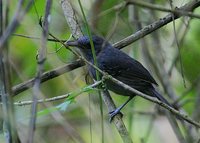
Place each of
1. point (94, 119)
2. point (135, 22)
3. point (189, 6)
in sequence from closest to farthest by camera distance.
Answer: point (94, 119), point (189, 6), point (135, 22)

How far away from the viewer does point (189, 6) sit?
350 centimetres

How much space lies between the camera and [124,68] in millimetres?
4566

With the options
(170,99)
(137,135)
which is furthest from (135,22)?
(137,135)

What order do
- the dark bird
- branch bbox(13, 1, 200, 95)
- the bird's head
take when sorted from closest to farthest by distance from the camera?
branch bbox(13, 1, 200, 95) < the bird's head < the dark bird

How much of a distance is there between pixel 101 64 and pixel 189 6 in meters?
1.26

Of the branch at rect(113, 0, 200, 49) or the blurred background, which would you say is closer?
the branch at rect(113, 0, 200, 49)

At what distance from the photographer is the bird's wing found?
4479 mm

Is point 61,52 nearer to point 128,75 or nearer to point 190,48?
point 128,75

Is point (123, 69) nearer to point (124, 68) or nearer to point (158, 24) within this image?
point (124, 68)

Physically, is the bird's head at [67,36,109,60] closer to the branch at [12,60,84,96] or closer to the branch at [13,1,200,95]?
the branch at [13,1,200,95]

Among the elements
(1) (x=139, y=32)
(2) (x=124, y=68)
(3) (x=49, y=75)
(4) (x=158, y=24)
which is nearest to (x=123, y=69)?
(2) (x=124, y=68)

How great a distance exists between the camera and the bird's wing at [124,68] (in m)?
4.48

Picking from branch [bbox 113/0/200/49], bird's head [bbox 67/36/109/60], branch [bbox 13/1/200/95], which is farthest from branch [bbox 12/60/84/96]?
branch [bbox 113/0/200/49]

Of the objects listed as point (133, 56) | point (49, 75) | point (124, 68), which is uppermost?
point (133, 56)
